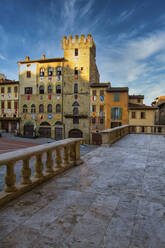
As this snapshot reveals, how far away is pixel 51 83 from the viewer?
36.2 m

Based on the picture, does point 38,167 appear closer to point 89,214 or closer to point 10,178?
point 10,178

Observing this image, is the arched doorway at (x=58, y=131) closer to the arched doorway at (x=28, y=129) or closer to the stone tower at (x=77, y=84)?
the stone tower at (x=77, y=84)

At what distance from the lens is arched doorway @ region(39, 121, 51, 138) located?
A: 36.2 m

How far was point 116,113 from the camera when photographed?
33.0 metres

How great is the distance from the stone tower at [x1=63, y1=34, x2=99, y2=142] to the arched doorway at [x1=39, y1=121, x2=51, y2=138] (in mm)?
3703

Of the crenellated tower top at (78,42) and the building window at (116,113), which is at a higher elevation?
the crenellated tower top at (78,42)

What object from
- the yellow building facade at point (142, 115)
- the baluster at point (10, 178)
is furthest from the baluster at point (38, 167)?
the yellow building facade at point (142, 115)

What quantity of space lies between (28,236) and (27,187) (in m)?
1.41

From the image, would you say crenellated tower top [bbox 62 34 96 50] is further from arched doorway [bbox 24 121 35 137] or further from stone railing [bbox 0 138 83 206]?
stone railing [bbox 0 138 83 206]

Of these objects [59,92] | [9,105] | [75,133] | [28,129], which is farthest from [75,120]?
[9,105]

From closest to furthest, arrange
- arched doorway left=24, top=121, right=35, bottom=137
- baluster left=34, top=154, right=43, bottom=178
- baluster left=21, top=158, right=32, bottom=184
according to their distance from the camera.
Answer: baluster left=21, top=158, right=32, bottom=184 → baluster left=34, top=154, right=43, bottom=178 → arched doorway left=24, top=121, right=35, bottom=137

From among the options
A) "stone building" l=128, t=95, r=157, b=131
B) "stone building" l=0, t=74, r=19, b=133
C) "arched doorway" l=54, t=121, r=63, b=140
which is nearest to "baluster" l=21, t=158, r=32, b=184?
"stone building" l=128, t=95, r=157, b=131

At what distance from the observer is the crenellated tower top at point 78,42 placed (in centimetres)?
3444

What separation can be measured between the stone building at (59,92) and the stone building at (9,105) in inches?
58.3
